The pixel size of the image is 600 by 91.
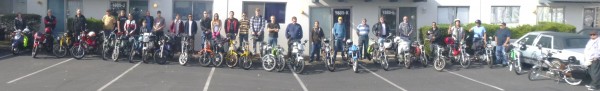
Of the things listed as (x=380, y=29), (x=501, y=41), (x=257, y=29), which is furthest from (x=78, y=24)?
(x=501, y=41)

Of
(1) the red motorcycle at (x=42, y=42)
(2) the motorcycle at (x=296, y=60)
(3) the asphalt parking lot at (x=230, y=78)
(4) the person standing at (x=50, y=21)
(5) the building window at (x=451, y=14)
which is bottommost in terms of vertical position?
(3) the asphalt parking lot at (x=230, y=78)

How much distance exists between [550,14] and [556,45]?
7.12 m

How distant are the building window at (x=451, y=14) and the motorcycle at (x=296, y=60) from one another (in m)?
7.48

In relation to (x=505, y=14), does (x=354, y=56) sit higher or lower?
lower

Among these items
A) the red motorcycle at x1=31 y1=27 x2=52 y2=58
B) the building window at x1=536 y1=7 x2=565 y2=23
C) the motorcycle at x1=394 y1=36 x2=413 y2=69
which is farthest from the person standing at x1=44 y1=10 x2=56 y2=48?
the building window at x1=536 y1=7 x2=565 y2=23

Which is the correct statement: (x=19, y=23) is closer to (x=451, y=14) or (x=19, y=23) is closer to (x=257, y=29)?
(x=257, y=29)

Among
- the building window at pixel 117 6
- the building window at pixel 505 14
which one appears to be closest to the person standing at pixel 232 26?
the building window at pixel 117 6

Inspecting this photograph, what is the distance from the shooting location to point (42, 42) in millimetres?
20328

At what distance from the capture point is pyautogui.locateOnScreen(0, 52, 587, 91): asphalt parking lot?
48.2ft

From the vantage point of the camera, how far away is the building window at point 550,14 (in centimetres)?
2516

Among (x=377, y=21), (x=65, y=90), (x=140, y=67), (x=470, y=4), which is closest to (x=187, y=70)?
(x=140, y=67)

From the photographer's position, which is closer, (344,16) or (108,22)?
(108,22)

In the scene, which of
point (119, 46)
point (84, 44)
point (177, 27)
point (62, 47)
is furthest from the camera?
point (177, 27)

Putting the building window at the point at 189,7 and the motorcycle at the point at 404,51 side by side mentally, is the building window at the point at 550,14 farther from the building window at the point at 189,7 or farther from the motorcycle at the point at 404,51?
the building window at the point at 189,7
